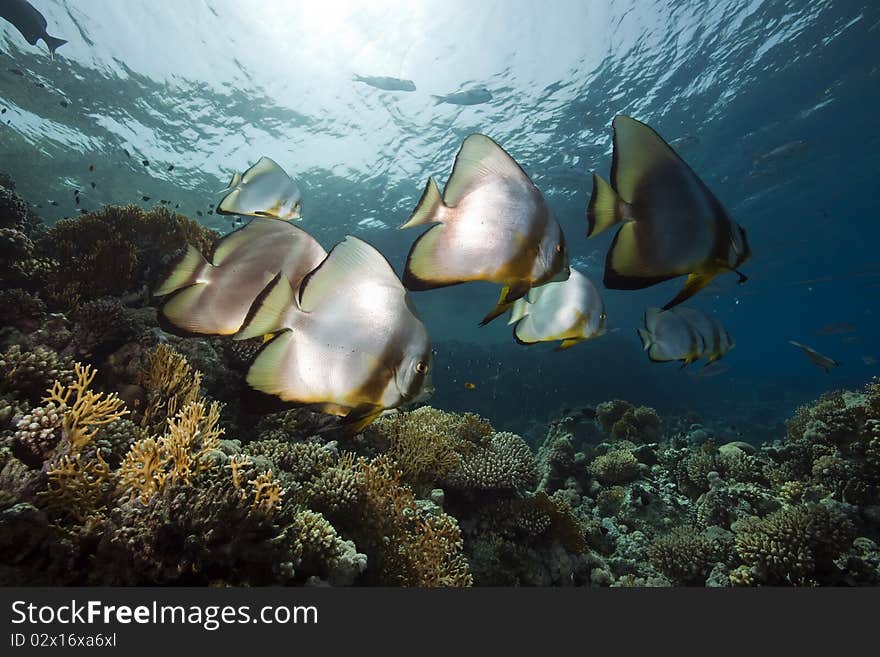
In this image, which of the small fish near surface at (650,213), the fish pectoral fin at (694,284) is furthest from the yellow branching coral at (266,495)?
the fish pectoral fin at (694,284)

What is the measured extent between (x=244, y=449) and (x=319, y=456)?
0.79 meters

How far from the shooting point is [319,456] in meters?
4.76

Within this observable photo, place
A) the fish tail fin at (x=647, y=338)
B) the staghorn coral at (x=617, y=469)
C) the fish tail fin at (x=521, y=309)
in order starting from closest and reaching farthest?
the fish tail fin at (x=521, y=309) < the fish tail fin at (x=647, y=338) < the staghorn coral at (x=617, y=469)

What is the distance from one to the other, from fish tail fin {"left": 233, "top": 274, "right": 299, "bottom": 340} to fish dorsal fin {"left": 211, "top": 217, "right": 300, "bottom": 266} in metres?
0.49

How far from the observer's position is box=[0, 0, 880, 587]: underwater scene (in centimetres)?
155

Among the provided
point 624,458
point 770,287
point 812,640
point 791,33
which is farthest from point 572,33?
point 770,287

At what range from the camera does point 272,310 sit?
1371mm

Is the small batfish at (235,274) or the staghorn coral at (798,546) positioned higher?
the small batfish at (235,274)

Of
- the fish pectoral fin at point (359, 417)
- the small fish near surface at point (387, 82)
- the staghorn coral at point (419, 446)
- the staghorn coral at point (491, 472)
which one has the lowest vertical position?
the staghorn coral at point (491, 472)

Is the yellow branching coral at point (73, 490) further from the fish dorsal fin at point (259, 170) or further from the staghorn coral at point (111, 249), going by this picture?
the staghorn coral at point (111, 249)

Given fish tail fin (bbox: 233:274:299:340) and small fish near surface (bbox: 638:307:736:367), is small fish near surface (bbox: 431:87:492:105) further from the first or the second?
fish tail fin (bbox: 233:274:299:340)

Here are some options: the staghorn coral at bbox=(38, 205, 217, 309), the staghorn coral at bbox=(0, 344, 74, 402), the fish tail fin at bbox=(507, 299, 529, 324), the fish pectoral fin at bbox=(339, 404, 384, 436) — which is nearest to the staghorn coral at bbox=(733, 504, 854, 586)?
the fish tail fin at bbox=(507, 299, 529, 324)

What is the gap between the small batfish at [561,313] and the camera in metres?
2.96

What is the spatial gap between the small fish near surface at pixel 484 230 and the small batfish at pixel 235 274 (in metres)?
0.55
